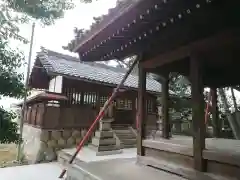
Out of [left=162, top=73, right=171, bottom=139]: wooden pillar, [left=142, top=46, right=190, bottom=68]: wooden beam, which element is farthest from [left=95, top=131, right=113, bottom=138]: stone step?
[left=142, top=46, right=190, bottom=68]: wooden beam

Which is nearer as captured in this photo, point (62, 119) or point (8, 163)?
point (8, 163)

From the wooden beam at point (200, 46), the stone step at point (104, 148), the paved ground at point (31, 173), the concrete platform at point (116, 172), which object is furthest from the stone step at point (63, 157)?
the wooden beam at point (200, 46)

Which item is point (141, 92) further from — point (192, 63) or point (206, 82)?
point (206, 82)

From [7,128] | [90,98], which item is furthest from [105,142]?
[7,128]

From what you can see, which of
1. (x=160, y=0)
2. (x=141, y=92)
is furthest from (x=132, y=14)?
(x=141, y=92)

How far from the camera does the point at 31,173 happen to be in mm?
7043

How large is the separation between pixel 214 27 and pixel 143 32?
3.00 ft

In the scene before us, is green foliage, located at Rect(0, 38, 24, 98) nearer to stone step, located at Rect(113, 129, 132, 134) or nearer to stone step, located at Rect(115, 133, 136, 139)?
stone step, located at Rect(115, 133, 136, 139)

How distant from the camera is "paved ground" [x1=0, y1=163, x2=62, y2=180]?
647cm

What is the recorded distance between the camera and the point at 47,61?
34.5 feet

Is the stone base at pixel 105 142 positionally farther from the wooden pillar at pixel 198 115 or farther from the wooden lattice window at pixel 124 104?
the wooden pillar at pixel 198 115

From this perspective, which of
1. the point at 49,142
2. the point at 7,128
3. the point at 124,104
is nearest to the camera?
the point at 7,128

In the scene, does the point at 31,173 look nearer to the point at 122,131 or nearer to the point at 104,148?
the point at 104,148

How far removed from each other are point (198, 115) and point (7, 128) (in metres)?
2.74
